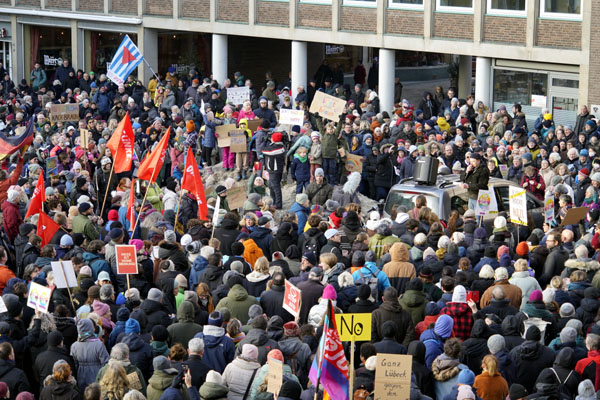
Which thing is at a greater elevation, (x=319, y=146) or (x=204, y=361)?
(x=319, y=146)

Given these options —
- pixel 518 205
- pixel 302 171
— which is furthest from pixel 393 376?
pixel 302 171

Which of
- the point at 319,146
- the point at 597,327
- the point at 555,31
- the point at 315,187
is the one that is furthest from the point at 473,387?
the point at 555,31

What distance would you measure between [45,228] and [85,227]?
86 centimetres

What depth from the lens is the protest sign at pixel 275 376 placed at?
9648 mm

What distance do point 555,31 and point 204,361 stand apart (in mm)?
18091

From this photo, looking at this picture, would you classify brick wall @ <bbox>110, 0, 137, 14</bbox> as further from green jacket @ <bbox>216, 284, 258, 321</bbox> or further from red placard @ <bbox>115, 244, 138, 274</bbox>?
green jacket @ <bbox>216, 284, 258, 321</bbox>

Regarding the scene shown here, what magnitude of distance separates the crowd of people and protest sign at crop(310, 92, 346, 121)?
38cm

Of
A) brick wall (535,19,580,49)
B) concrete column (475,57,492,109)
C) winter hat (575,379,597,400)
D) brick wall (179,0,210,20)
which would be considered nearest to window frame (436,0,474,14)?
concrete column (475,57,492,109)

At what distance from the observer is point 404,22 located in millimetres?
29500

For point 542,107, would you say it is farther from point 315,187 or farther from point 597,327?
point 597,327

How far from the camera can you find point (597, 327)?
38.0 ft

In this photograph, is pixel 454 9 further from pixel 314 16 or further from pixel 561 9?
pixel 314 16

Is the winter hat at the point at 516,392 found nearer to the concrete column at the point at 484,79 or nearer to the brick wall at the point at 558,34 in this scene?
the brick wall at the point at 558,34

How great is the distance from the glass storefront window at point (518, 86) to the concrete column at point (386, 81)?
3261mm
